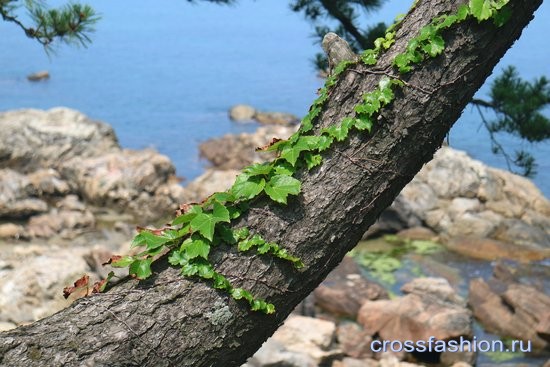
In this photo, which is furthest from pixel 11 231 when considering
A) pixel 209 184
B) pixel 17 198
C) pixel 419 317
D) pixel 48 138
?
pixel 419 317

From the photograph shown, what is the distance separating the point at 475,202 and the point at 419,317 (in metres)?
2.87

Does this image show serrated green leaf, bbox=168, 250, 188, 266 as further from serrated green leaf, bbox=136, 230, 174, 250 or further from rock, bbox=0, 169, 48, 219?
rock, bbox=0, 169, 48, 219

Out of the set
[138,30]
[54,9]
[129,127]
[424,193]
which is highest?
[138,30]

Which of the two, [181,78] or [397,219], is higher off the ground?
[181,78]

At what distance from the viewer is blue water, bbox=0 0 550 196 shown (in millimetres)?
10141

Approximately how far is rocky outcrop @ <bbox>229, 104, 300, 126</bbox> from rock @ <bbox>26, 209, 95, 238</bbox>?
14.5 ft

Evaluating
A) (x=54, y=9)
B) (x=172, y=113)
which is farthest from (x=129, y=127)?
(x=54, y=9)

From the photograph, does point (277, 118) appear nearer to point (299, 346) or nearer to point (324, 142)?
point (299, 346)

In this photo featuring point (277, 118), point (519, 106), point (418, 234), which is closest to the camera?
point (519, 106)

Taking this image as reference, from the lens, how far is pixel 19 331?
1244 millimetres

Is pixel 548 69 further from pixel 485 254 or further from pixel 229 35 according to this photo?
pixel 229 35

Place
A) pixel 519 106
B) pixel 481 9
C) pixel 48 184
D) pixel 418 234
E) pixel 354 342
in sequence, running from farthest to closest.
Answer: pixel 48 184, pixel 418 234, pixel 354 342, pixel 519 106, pixel 481 9

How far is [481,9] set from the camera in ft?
4.20

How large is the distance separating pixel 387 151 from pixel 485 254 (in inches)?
214
